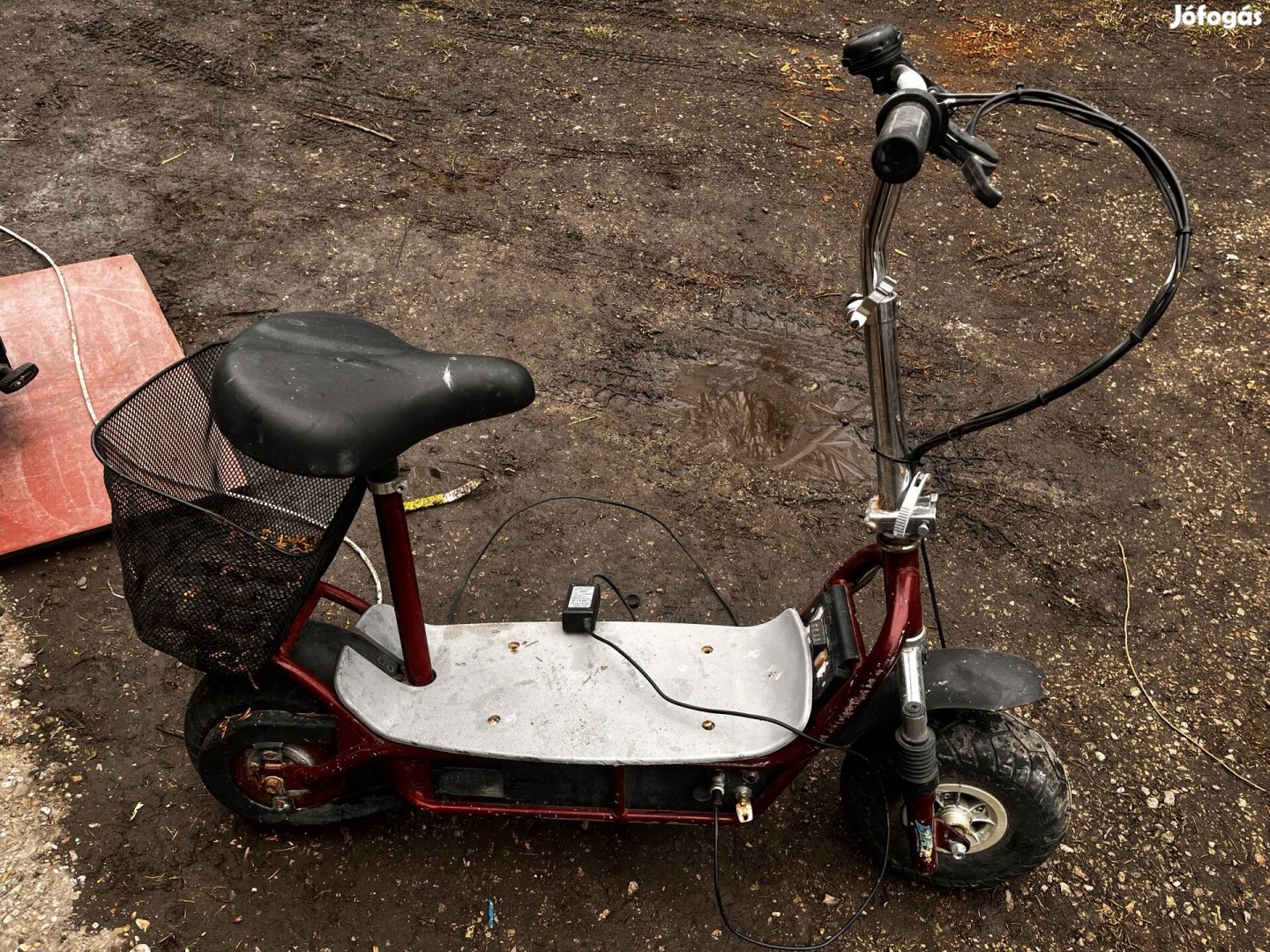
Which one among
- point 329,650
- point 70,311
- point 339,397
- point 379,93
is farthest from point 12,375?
point 379,93

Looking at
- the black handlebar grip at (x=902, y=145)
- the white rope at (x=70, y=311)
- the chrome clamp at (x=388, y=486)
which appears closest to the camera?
the black handlebar grip at (x=902, y=145)

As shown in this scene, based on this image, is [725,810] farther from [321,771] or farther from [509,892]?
[321,771]

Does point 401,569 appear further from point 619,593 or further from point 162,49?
point 162,49

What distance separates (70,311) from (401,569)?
2.71 metres

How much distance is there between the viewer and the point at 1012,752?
2428 mm

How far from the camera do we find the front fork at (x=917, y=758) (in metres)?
2.23

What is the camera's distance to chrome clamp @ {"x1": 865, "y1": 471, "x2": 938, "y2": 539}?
218 cm

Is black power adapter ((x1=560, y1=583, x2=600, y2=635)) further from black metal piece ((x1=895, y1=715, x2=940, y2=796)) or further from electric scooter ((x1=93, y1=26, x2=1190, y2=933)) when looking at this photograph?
black metal piece ((x1=895, y1=715, x2=940, y2=796))

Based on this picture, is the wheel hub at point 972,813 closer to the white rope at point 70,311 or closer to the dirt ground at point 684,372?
the dirt ground at point 684,372

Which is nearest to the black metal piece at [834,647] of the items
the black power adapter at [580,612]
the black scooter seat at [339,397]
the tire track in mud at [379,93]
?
the black power adapter at [580,612]

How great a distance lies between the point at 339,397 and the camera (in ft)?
6.68

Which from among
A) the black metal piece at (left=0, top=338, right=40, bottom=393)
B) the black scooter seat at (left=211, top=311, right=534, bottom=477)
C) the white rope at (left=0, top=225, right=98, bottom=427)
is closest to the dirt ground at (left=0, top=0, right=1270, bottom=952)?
the white rope at (left=0, top=225, right=98, bottom=427)

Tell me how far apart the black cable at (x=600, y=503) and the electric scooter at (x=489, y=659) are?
0.51m

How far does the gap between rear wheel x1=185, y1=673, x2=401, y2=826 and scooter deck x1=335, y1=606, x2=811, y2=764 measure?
151mm
